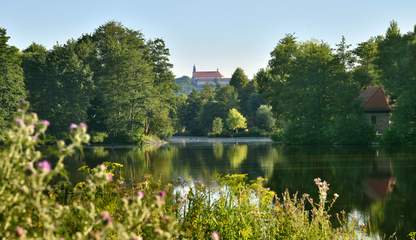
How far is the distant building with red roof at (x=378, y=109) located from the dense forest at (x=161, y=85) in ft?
5.66

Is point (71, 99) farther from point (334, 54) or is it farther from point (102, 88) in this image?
point (334, 54)

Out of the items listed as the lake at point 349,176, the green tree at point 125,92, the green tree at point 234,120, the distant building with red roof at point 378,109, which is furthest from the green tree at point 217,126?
the lake at point 349,176

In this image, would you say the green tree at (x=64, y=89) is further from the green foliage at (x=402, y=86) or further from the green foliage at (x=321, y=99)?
the green foliage at (x=402, y=86)

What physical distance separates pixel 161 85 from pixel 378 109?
90.7ft

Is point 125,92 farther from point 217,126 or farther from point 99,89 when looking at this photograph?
point 217,126

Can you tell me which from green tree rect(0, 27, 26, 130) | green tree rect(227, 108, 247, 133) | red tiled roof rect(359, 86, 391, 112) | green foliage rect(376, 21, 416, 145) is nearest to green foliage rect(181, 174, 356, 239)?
green foliage rect(376, 21, 416, 145)

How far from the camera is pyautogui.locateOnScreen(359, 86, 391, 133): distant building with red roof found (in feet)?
223

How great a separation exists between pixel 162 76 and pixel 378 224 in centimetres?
6621

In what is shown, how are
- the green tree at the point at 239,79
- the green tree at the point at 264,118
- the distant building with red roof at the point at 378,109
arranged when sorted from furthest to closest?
the green tree at the point at 239,79 < the green tree at the point at 264,118 < the distant building with red roof at the point at 378,109

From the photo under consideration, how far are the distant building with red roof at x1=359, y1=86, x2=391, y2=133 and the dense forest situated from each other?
67.9 inches

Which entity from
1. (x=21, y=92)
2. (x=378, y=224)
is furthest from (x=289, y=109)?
(x=378, y=224)

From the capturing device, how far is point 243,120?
9469 cm

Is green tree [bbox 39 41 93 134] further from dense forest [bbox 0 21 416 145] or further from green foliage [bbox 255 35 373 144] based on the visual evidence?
green foliage [bbox 255 35 373 144]

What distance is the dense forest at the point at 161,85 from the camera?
2235 inches
